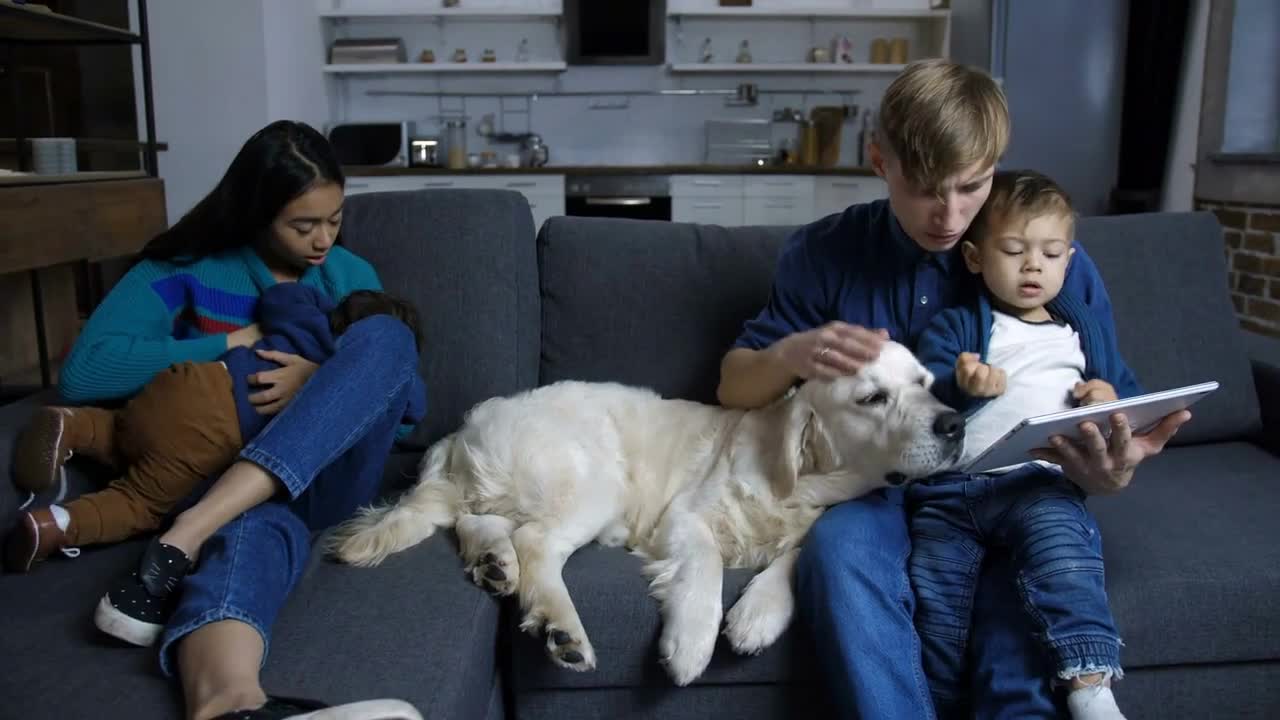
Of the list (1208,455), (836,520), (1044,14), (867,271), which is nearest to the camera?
(836,520)

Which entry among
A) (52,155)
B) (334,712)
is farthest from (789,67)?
(334,712)

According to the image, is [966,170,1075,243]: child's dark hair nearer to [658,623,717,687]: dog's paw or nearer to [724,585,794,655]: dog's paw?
[724,585,794,655]: dog's paw

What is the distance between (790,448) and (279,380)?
926mm

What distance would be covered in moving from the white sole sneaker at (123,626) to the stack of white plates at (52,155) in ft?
9.11

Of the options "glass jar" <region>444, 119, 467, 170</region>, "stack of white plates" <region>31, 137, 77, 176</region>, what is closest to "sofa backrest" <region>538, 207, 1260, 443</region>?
"stack of white plates" <region>31, 137, 77, 176</region>

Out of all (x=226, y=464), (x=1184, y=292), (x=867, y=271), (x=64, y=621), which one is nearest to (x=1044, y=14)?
(x=1184, y=292)

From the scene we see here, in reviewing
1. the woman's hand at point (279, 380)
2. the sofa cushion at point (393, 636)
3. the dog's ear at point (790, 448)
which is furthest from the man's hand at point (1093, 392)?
the woman's hand at point (279, 380)

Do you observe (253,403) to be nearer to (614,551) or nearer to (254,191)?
(254,191)

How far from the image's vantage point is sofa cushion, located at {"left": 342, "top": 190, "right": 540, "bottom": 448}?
2.19 m

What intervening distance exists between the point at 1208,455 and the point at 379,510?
1854 millimetres

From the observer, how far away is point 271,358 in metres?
1.79

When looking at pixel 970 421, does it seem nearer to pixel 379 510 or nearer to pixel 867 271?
pixel 867 271

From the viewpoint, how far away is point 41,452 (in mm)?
1661

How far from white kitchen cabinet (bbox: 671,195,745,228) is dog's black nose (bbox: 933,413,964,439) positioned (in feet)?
15.2
